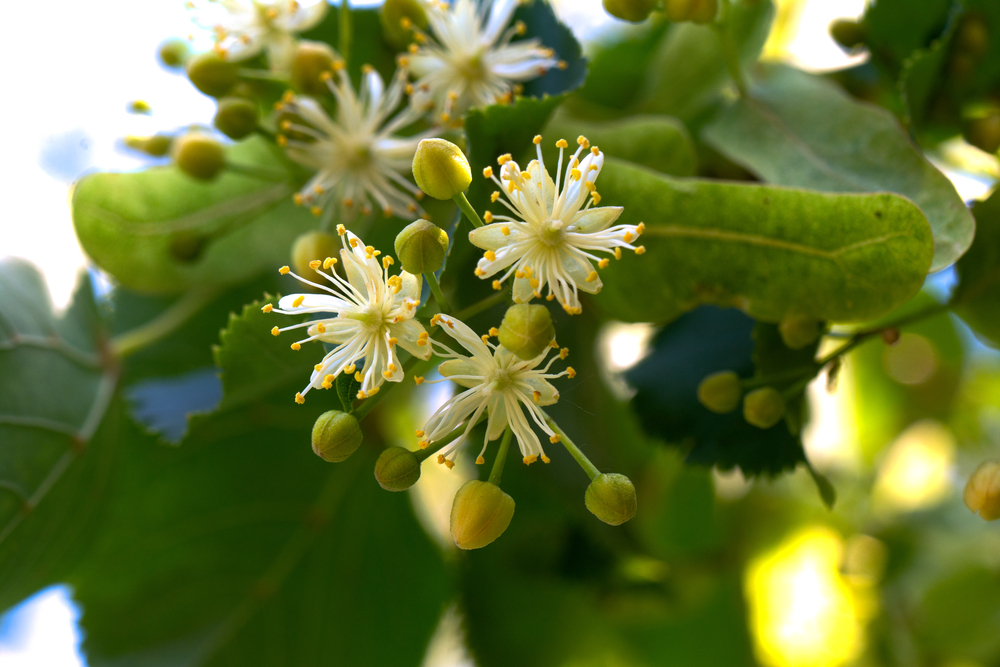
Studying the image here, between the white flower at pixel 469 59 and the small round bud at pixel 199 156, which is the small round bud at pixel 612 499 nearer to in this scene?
the white flower at pixel 469 59

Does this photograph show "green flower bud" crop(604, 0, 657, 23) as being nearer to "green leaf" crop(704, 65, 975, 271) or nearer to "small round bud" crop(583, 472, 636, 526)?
"green leaf" crop(704, 65, 975, 271)

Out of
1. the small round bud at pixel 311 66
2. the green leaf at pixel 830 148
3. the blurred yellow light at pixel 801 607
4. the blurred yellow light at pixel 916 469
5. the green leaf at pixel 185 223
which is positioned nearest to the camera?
the green leaf at pixel 830 148

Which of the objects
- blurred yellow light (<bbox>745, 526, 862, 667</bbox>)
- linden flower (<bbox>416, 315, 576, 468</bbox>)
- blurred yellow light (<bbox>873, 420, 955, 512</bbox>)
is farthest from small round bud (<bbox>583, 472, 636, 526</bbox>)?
blurred yellow light (<bbox>873, 420, 955, 512</bbox>)

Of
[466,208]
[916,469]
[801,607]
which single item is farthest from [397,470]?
[916,469]

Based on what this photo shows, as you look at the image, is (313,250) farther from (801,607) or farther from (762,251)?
(801,607)

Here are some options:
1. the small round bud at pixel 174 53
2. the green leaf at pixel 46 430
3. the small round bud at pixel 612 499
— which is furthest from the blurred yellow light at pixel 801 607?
the small round bud at pixel 174 53

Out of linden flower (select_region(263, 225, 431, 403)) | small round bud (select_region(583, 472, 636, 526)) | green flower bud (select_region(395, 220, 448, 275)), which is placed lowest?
A: small round bud (select_region(583, 472, 636, 526))
